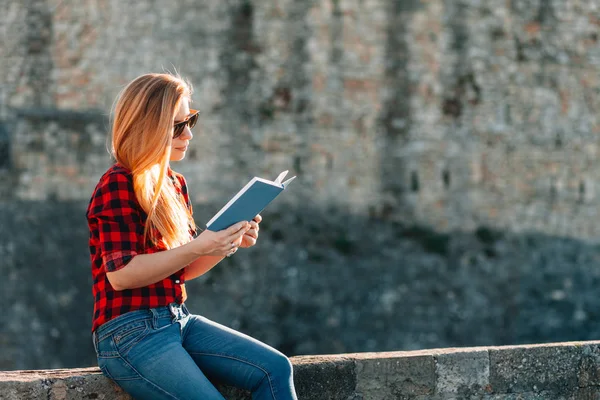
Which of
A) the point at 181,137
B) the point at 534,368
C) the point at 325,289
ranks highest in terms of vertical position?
the point at 181,137

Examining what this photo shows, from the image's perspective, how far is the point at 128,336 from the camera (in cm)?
325

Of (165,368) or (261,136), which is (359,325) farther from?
(165,368)

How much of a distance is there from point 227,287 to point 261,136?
2203 mm

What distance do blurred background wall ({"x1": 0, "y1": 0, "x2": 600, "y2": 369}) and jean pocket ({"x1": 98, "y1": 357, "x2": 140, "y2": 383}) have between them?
918 cm

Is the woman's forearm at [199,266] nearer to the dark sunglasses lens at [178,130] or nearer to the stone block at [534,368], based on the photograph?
the dark sunglasses lens at [178,130]

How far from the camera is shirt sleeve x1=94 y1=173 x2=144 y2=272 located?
10.5 feet

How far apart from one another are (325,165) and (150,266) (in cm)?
1014

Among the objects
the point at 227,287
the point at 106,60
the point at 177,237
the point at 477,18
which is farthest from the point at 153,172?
the point at 477,18

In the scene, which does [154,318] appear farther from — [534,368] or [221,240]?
[534,368]

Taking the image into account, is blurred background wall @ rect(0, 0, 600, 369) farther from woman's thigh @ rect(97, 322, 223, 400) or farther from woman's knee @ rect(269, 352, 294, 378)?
woman's thigh @ rect(97, 322, 223, 400)

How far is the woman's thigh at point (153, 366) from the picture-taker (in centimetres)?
320

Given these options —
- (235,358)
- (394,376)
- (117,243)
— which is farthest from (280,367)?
(394,376)

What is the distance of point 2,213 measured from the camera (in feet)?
42.9

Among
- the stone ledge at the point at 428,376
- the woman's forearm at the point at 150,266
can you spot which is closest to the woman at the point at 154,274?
the woman's forearm at the point at 150,266
